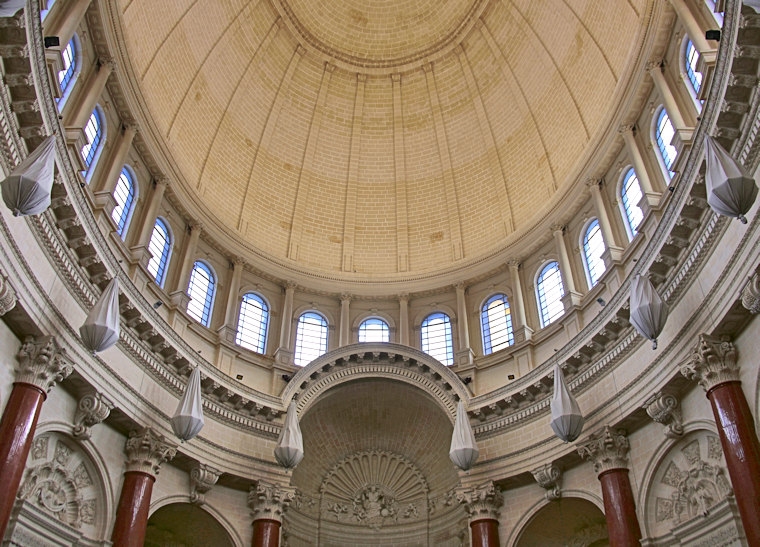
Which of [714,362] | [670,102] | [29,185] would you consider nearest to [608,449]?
[714,362]

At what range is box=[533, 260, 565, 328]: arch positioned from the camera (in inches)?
890

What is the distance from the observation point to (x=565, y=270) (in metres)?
22.2

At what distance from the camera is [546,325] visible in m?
22.5

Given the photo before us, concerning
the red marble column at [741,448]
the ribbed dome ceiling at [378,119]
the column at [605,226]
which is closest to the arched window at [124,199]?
the ribbed dome ceiling at [378,119]

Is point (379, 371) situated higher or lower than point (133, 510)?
higher

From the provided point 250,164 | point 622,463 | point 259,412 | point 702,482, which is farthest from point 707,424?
point 250,164

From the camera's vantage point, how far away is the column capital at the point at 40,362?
1325 cm

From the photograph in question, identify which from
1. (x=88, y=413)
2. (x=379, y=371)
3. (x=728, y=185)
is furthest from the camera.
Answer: (x=379, y=371)

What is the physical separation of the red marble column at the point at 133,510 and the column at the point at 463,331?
11.8 meters

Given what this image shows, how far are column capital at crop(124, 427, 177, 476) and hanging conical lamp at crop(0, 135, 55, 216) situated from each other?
24.5ft

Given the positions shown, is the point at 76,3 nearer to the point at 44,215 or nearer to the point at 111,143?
the point at 111,143

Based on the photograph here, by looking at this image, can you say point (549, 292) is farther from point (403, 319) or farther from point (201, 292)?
point (201, 292)

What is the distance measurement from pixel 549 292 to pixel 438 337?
4910mm

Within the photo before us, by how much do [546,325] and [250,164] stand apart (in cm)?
1431
